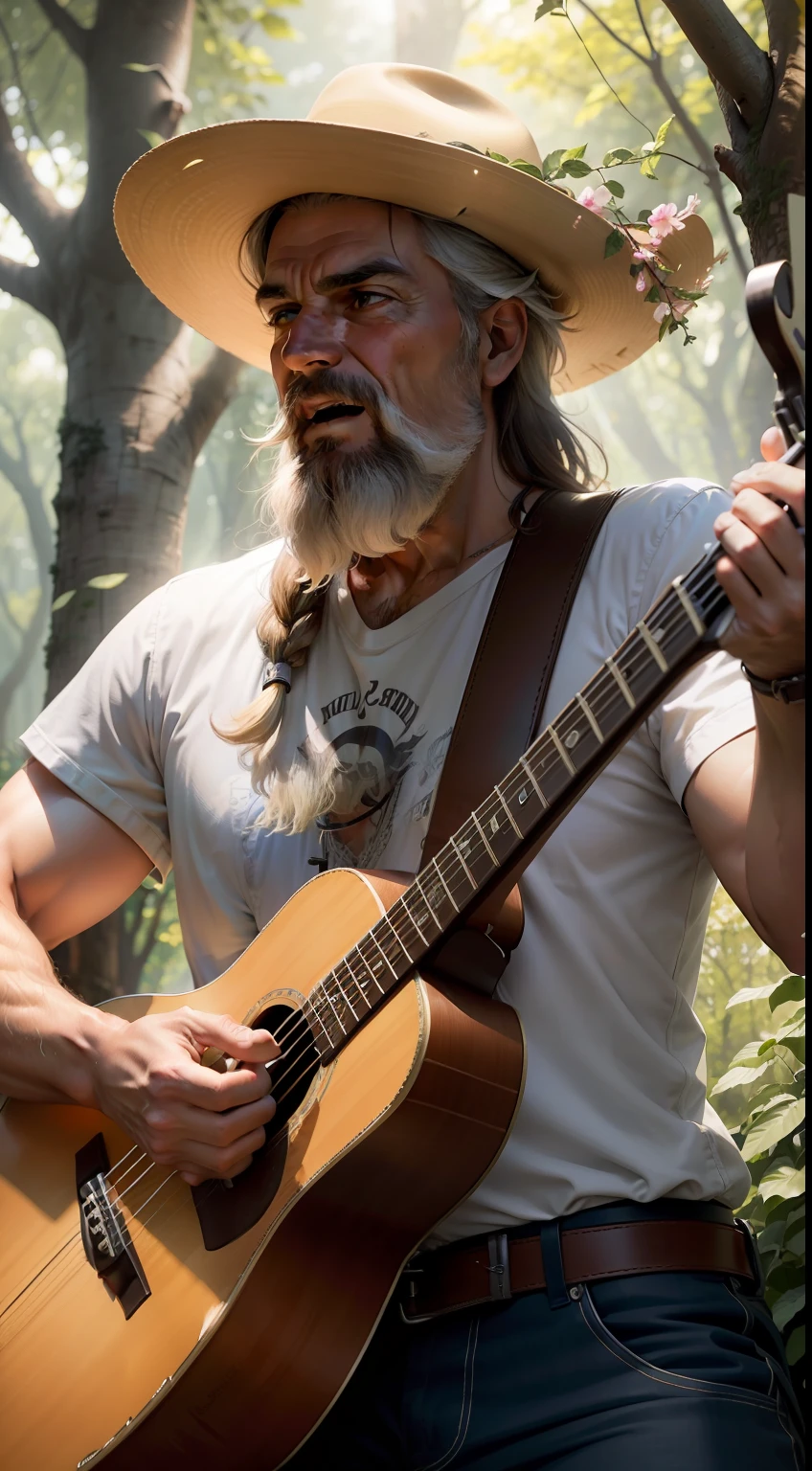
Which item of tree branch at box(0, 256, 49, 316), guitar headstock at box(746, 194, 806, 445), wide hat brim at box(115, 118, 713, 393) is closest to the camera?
guitar headstock at box(746, 194, 806, 445)

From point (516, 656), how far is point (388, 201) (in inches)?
29.6

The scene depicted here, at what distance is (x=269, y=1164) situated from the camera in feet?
4.84

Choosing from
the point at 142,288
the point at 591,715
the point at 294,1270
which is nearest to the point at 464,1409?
the point at 294,1270

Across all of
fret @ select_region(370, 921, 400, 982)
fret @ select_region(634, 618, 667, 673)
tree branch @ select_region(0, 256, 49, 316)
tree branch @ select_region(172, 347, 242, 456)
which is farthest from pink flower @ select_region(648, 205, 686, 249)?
tree branch @ select_region(0, 256, 49, 316)

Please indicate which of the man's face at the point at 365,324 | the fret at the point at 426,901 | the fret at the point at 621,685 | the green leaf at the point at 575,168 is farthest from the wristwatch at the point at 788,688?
the green leaf at the point at 575,168

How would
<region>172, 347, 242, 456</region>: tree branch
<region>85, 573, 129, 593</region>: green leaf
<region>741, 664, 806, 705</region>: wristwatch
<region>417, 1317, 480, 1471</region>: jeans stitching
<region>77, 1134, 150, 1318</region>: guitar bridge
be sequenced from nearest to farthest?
<region>741, 664, 806, 705</region>: wristwatch, <region>417, 1317, 480, 1471</region>: jeans stitching, <region>77, 1134, 150, 1318</region>: guitar bridge, <region>85, 573, 129, 593</region>: green leaf, <region>172, 347, 242, 456</region>: tree branch

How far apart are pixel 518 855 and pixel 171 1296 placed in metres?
0.68

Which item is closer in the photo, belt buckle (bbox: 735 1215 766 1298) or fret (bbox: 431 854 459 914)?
fret (bbox: 431 854 459 914)

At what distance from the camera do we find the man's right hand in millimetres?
1506

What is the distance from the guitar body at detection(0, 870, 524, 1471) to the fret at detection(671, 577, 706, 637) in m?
0.52

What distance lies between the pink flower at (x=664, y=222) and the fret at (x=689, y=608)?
2.72 ft

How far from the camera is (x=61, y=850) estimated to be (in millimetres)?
2035

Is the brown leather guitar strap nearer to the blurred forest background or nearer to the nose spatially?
the nose

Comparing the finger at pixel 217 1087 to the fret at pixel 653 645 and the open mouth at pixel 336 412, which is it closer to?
the fret at pixel 653 645
